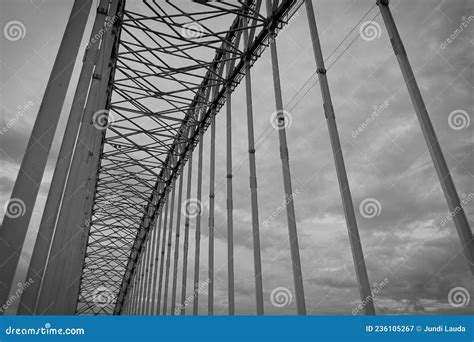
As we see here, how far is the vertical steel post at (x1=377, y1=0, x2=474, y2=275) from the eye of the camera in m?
5.10

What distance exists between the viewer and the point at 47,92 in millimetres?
4801

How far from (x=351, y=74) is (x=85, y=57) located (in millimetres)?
6612

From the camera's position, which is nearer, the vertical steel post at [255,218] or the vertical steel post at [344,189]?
the vertical steel post at [344,189]

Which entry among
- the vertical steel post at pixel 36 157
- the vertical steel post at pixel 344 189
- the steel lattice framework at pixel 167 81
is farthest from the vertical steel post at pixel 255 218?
the vertical steel post at pixel 36 157

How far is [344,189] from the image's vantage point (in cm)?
720

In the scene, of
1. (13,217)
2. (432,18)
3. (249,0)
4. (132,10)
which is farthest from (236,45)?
(13,217)

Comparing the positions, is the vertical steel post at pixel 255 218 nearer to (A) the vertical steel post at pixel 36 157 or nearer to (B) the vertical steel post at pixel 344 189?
(B) the vertical steel post at pixel 344 189

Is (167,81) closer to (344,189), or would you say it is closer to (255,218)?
(255,218)

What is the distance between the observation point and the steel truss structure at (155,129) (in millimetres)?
6605

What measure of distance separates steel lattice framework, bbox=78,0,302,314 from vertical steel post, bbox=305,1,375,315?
387 cm

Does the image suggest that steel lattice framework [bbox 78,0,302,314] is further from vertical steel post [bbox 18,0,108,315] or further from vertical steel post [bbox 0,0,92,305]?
vertical steel post [bbox 0,0,92,305]

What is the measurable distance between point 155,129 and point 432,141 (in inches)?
682

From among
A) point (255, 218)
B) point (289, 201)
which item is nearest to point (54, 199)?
point (289, 201)

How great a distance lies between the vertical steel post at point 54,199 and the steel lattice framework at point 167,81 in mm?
6744
